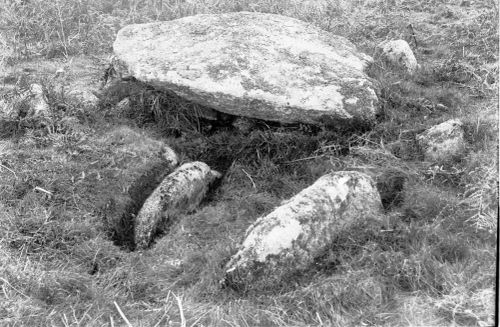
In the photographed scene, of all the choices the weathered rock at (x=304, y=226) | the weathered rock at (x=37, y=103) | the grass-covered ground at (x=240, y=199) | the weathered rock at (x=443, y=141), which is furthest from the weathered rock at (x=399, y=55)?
the weathered rock at (x=37, y=103)

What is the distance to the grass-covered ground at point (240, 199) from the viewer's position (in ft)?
12.6

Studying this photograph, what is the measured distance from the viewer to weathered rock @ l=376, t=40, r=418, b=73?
262 inches

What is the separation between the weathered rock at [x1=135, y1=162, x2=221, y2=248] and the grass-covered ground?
127 millimetres

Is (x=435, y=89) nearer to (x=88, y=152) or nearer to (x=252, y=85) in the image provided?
(x=252, y=85)

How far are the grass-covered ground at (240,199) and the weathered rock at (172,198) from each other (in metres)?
0.13

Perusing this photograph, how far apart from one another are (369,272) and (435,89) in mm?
3016

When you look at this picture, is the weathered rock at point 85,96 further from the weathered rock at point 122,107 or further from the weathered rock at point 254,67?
the weathered rock at point 254,67

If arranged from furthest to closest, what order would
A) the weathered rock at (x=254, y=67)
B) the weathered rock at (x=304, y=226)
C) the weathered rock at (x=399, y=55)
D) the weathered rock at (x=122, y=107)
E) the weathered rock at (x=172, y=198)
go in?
the weathered rock at (x=399, y=55) < the weathered rock at (x=122, y=107) < the weathered rock at (x=254, y=67) < the weathered rock at (x=172, y=198) < the weathered rock at (x=304, y=226)

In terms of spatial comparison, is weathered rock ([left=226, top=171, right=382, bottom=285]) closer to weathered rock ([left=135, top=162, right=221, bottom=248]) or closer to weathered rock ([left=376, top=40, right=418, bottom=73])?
weathered rock ([left=135, top=162, right=221, bottom=248])

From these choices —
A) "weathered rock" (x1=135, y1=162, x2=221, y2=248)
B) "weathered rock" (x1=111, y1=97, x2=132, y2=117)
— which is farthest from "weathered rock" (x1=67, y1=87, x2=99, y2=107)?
"weathered rock" (x1=135, y1=162, x2=221, y2=248)

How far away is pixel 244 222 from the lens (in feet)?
16.0

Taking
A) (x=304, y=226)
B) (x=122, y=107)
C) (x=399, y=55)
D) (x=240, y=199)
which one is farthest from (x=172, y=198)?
(x=399, y=55)

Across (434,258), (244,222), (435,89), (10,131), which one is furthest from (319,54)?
(10,131)

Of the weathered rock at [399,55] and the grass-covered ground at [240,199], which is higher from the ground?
the weathered rock at [399,55]
